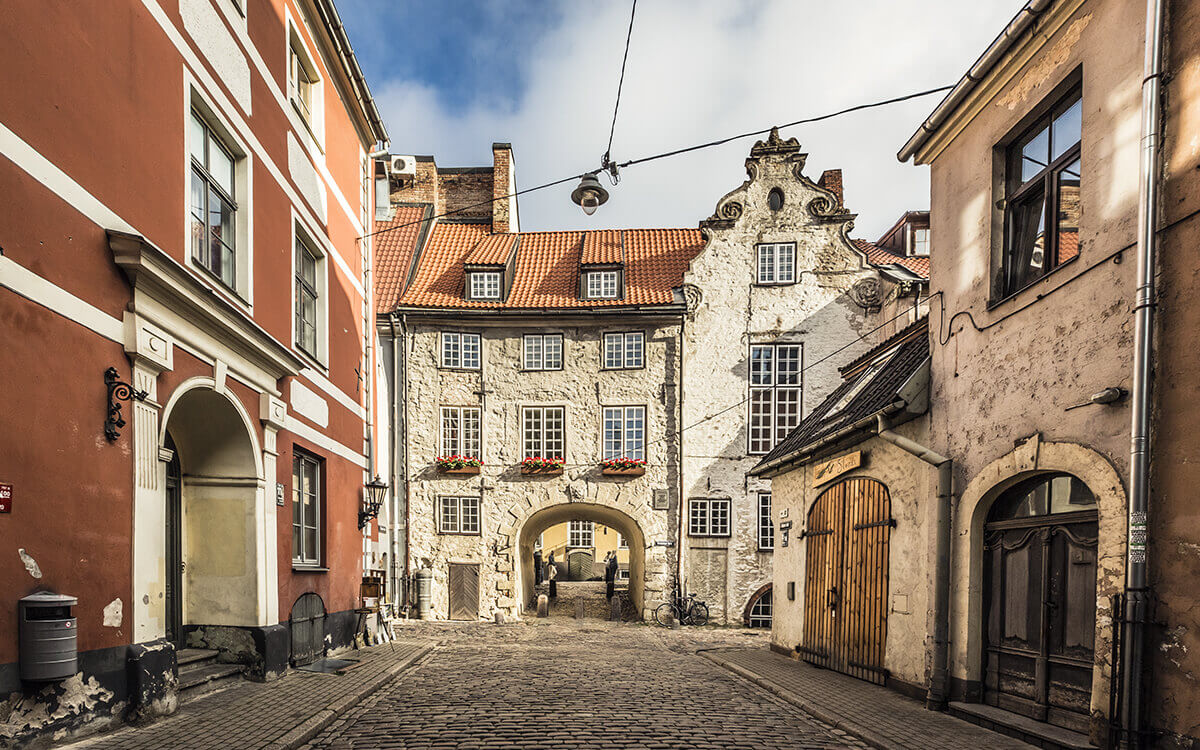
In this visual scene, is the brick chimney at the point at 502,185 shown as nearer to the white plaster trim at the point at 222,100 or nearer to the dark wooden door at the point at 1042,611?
the white plaster trim at the point at 222,100

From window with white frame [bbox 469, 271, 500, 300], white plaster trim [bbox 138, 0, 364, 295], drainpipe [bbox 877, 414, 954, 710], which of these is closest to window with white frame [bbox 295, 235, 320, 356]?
white plaster trim [bbox 138, 0, 364, 295]

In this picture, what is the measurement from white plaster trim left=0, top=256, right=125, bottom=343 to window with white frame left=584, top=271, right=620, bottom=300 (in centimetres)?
1757

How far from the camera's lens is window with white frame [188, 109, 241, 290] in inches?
355

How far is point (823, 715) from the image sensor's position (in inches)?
319

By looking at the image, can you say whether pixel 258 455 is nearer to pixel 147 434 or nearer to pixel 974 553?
pixel 147 434

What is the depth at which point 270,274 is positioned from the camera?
35.3 feet

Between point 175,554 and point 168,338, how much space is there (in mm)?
3105

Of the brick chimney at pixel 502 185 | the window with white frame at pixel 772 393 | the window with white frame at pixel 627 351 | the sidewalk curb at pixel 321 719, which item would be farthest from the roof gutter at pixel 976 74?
the brick chimney at pixel 502 185

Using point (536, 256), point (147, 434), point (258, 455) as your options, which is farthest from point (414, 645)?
point (536, 256)

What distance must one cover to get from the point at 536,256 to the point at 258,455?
665 inches

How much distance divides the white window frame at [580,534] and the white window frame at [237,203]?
31.0 m

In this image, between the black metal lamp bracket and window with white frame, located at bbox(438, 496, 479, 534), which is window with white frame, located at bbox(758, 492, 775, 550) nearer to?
window with white frame, located at bbox(438, 496, 479, 534)

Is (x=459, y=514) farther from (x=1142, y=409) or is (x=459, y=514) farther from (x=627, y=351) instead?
(x=1142, y=409)

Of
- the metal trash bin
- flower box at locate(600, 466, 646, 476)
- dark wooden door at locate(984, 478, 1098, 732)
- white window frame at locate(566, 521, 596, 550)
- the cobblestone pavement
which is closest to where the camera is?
the metal trash bin
